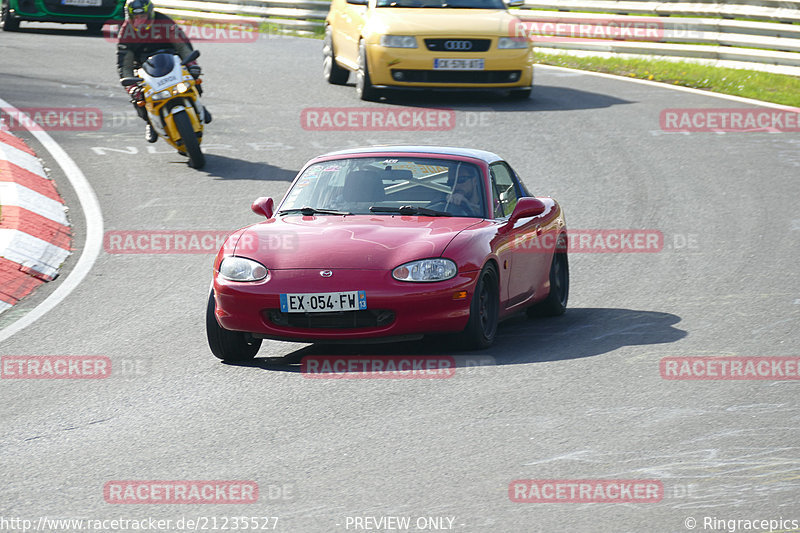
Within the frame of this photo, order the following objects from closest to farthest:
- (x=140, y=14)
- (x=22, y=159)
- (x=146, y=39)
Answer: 1. (x=22, y=159)
2. (x=140, y=14)
3. (x=146, y=39)

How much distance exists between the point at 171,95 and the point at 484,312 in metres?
7.47

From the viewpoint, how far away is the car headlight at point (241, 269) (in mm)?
7988

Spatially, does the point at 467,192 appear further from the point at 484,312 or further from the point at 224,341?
the point at 224,341

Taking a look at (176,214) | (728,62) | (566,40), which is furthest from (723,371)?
(566,40)

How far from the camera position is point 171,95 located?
48.6 ft

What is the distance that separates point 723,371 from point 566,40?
17.8 meters

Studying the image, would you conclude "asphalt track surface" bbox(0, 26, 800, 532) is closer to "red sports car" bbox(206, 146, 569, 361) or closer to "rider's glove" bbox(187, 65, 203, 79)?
"red sports car" bbox(206, 146, 569, 361)

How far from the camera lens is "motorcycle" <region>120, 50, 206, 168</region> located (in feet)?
48.6
